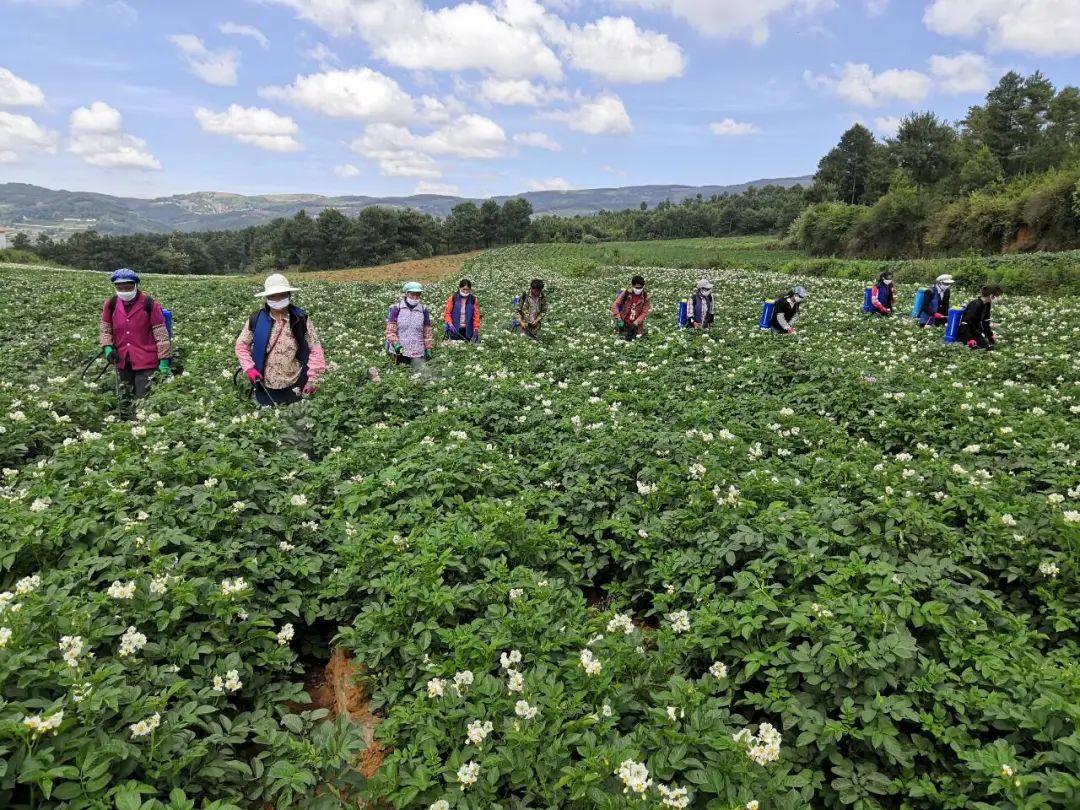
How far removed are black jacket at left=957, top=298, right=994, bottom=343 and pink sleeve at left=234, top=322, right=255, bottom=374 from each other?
13.4 meters

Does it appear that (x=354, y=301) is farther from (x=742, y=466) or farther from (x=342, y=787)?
(x=342, y=787)

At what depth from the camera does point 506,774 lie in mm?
2945

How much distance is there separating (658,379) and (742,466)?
13.8 ft

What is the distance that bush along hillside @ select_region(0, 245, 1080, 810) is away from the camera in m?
2.81

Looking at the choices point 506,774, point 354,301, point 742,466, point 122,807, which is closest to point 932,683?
point 506,774

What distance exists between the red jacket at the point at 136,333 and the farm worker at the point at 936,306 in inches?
642

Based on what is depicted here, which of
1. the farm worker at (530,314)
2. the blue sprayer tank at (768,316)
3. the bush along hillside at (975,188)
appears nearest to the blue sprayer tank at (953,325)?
the blue sprayer tank at (768,316)

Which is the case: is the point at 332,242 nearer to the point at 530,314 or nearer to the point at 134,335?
the point at 530,314

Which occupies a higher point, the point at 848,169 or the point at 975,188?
the point at 848,169

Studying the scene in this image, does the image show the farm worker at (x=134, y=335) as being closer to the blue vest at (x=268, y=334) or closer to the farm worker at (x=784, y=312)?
the blue vest at (x=268, y=334)

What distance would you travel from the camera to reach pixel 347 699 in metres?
3.81

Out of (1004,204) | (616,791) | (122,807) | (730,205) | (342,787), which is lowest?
(342,787)

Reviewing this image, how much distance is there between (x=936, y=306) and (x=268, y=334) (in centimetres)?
1527

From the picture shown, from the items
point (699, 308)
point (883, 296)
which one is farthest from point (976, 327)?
point (699, 308)
